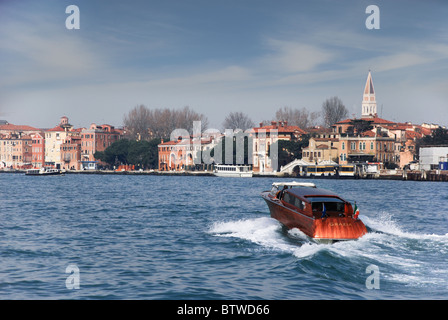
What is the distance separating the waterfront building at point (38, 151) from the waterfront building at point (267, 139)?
58.3 meters

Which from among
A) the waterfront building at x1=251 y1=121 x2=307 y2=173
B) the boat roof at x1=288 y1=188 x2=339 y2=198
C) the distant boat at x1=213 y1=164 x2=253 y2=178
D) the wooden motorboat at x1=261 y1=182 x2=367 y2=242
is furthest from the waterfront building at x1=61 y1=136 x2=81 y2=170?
the boat roof at x1=288 y1=188 x2=339 y2=198

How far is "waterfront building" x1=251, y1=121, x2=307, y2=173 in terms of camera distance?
95375mm

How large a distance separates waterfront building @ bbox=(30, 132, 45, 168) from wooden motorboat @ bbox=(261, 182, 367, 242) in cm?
12037

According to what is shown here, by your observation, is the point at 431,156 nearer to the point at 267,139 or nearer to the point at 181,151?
the point at 267,139

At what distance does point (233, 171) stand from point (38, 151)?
61.6 meters

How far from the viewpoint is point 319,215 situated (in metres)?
15.7

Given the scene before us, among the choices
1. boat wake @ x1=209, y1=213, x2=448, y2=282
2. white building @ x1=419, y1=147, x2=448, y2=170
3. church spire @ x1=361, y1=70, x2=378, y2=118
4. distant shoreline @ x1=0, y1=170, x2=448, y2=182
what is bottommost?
boat wake @ x1=209, y1=213, x2=448, y2=282

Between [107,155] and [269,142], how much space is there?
32389 millimetres

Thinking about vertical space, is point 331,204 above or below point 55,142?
below

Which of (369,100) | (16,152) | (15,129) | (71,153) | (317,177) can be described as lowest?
(317,177)

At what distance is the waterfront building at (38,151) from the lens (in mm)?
131250

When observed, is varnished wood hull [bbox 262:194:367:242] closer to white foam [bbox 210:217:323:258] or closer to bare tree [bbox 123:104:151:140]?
white foam [bbox 210:217:323:258]

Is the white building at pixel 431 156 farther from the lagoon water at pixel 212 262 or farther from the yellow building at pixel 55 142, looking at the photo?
the yellow building at pixel 55 142

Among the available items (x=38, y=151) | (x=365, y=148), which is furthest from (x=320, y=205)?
(x=38, y=151)
